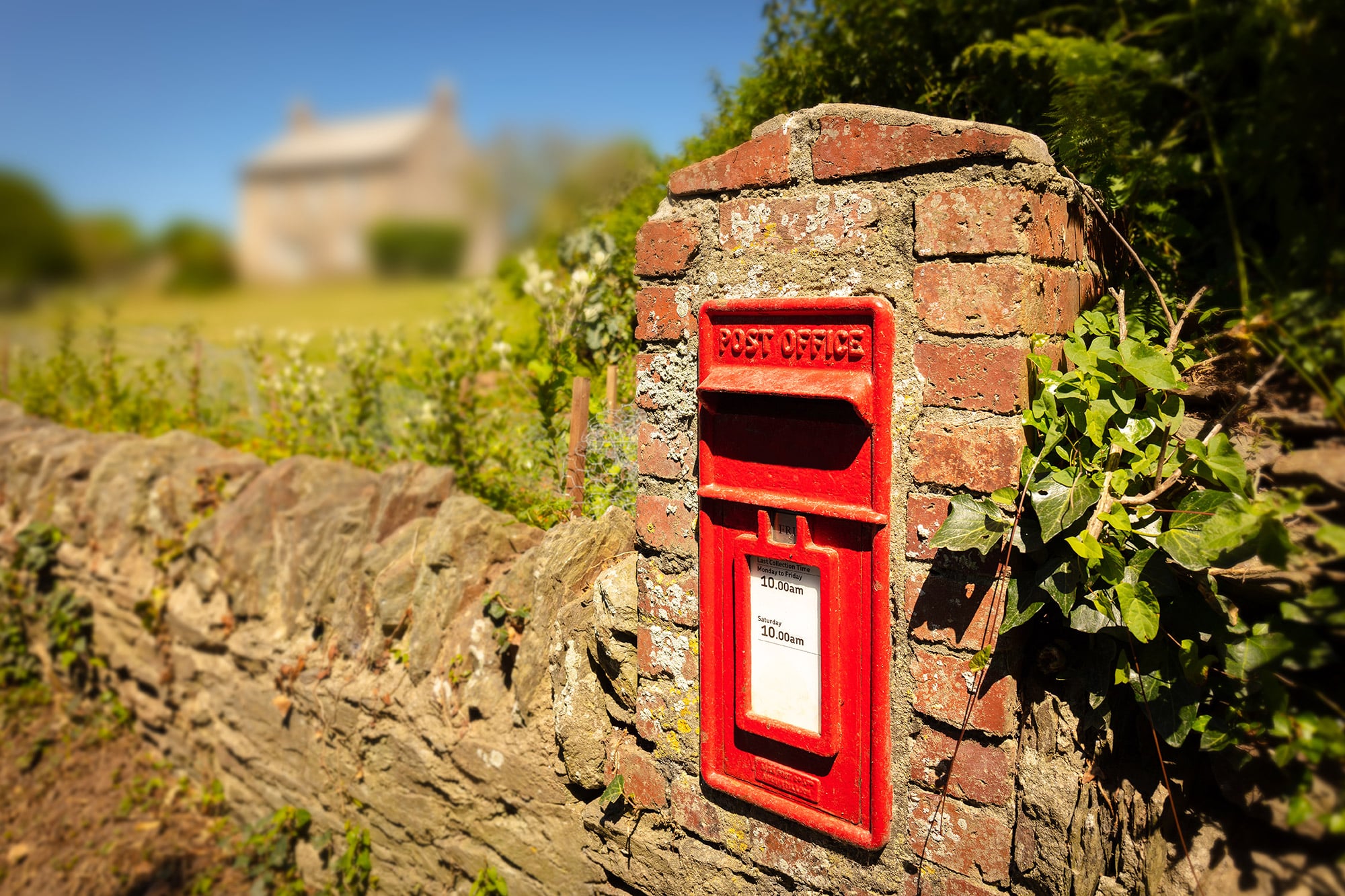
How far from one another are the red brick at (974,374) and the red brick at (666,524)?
0.66 metres

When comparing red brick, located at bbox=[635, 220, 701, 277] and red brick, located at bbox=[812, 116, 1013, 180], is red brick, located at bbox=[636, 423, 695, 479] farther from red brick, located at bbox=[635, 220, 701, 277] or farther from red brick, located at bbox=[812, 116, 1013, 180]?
red brick, located at bbox=[812, 116, 1013, 180]

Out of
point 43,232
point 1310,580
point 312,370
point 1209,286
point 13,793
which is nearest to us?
point 1310,580

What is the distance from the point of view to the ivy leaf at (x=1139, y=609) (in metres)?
1.43

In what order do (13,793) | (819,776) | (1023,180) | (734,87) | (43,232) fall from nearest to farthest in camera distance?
(1023,180)
(819,776)
(734,87)
(13,793)
(43,232)

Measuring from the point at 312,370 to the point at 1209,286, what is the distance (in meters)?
4.36

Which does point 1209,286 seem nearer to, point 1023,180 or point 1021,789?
point 1023,180

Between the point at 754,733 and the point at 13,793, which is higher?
the point at 754,733

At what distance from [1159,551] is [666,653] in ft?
3.67

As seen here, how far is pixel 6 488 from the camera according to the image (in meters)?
5.03

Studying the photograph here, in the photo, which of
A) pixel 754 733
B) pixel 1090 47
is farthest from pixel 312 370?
pixel 1090 47

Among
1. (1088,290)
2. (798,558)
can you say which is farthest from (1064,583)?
(1088,290)

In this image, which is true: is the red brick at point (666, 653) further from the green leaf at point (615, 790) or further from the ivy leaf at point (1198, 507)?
the ivy leaf at point (1198, 507)

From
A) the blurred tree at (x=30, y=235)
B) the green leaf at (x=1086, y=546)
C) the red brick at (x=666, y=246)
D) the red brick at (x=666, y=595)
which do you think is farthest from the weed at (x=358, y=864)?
the blurred tree at (x=30, y=235)

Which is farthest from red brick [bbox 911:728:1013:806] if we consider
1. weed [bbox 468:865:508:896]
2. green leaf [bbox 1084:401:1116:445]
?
weed [bbox 468:865:508:896]
